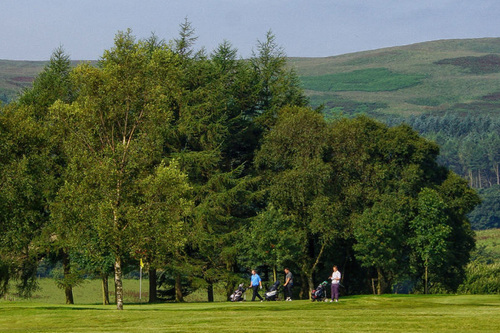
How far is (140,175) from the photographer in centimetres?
3975

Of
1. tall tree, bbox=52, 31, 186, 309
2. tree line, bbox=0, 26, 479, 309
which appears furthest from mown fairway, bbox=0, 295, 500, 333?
tree line, bbox=0, 26, 479, 309

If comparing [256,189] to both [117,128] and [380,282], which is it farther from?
[117,128]

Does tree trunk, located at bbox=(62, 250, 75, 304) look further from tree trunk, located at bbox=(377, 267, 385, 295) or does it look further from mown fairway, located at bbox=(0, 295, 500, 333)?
tree trunk, located at bbox=(377, 267, 385, 295)

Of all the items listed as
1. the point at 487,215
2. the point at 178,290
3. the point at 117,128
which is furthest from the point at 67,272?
the point at 487,215

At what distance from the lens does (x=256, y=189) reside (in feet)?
209

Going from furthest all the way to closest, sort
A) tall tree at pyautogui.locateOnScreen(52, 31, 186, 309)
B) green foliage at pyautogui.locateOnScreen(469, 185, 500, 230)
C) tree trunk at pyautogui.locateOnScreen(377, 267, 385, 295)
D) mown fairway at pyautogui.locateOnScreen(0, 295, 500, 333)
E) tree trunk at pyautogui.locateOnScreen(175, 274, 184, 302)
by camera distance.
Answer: green foliage at pyautogui.locateOnScreen(469, 185, 500, 230), tree trunk at pyautogui.locateOnScreen(175, 274, 184, 302), tree trunk at pyautogui.locateOnScreen(377, 267, 385, 295), tall tree at pyautogui.locateOnScreen(52, 31, 186, 309), mown fairway at pyautogui.locateOnScreen(0, 295, 500, 333)

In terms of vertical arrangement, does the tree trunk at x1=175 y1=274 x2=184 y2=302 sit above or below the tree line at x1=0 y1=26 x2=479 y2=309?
below

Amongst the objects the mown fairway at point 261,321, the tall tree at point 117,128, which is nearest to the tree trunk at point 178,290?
the tall tree at point 117,128

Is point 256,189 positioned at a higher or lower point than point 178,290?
higher

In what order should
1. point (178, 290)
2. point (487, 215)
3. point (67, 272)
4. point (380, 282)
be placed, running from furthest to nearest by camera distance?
point (487, 215) → point (178, 290) → point (380, 282) → point (67, 272)

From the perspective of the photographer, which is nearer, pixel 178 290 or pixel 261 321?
pixel 261 321

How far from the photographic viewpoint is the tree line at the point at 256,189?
52.3 meters

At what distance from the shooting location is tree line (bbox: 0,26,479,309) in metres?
52.3

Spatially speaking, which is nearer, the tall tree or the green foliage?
the tall tree
